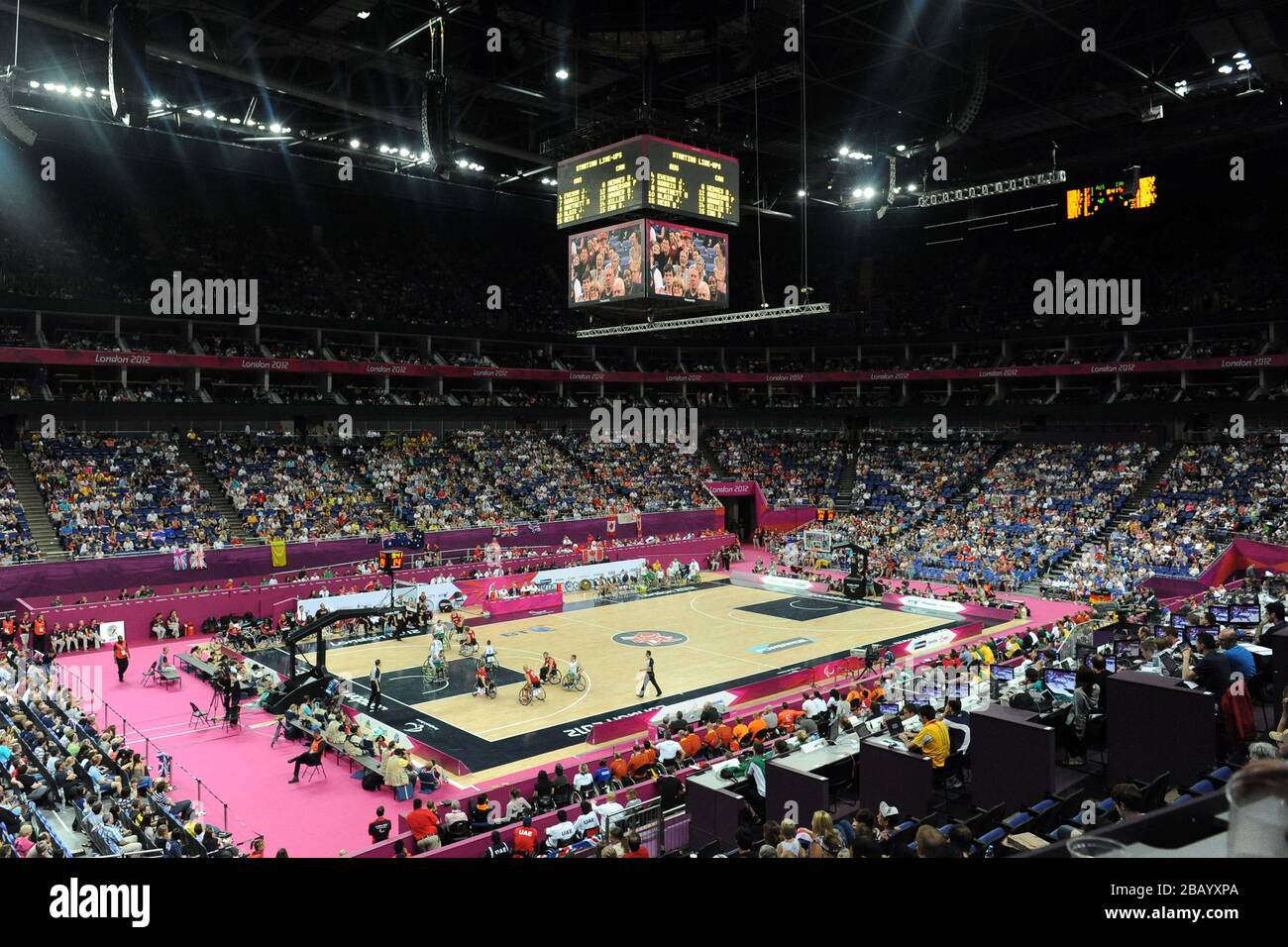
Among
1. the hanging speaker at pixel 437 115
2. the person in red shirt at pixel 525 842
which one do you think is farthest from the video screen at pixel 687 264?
the person in red shirt at pixel 525 842

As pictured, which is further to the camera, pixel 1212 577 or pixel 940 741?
pixel 1212 577

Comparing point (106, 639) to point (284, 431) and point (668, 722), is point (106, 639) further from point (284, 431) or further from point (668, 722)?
point (668, 722)

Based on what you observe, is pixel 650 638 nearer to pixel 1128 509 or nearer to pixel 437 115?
pixel 437 115

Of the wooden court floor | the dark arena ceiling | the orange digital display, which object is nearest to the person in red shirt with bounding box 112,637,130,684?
the wooden court floor

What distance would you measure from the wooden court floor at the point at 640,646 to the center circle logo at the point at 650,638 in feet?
0.12

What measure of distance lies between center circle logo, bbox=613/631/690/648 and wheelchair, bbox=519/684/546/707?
6.59 m

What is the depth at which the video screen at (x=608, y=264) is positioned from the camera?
27328 mm

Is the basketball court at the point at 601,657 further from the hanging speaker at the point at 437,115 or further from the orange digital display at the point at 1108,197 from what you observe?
the orange digital display at the point at 1108,197

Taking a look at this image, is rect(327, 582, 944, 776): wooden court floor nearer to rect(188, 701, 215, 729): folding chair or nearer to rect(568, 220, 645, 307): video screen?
rect(188, 701, 215, 729): folding chair

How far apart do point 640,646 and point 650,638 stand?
1.22 m

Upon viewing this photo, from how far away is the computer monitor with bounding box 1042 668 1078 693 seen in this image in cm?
1659

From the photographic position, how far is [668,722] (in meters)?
20.3
